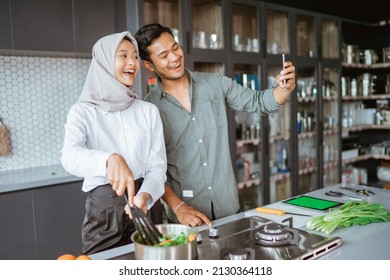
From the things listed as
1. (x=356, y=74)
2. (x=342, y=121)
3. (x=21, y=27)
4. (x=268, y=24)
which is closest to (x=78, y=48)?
(x=21, y=27)

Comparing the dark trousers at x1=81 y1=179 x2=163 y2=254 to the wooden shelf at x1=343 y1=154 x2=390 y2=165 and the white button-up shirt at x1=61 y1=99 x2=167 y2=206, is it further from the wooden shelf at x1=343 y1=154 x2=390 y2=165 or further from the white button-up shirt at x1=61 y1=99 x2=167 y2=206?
the wooden shelf at x1=343 y1=154 x2=390 y2=165

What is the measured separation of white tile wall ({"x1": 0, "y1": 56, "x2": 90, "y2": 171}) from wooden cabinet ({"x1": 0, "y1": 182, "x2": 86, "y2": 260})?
625 mm

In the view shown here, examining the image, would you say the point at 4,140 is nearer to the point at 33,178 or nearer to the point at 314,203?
the point at 33,178

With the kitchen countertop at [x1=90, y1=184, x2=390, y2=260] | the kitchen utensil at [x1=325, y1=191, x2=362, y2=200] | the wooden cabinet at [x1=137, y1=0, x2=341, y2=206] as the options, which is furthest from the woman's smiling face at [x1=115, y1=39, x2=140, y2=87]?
the wooden cabinet at [x1=137, y1=0, x2=341, y2=206]

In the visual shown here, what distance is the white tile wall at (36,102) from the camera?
3059 millimetres

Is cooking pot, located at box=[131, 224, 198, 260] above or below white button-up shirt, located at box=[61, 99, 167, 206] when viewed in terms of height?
below

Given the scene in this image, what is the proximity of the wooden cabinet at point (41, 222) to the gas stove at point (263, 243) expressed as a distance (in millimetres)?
1587

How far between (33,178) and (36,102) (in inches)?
27.3

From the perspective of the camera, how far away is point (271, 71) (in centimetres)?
406

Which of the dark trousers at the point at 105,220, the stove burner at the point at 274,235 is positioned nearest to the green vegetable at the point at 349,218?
the stove burner at the point at 274,235

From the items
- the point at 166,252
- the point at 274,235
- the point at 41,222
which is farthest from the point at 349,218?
the point at 41,222

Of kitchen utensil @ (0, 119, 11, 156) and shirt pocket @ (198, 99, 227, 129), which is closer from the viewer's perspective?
shirt pocket @ (198, 99, 227, 129)

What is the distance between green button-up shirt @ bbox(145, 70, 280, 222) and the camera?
1.96 m

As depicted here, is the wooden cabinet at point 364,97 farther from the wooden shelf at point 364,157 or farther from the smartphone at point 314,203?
the smartphone at point 314,203
